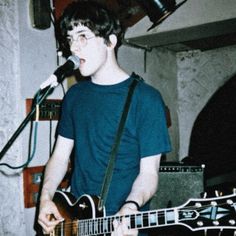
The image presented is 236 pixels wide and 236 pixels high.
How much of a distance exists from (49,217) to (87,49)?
0.88m

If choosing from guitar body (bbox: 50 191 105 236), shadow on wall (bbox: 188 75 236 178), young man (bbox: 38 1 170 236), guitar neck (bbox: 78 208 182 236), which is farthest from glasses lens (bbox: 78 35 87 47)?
shadow on wall (bbox: 188 75 236 178)

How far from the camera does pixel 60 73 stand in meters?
1.39

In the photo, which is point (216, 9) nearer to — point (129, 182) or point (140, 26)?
point (140, 26)

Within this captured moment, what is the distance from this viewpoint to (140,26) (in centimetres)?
290

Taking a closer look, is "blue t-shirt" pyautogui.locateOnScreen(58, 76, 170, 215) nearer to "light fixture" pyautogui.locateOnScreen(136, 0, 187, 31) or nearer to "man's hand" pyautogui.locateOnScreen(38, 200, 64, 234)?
"man's hand" pyautogui.locateOnScreen(38, 200, 64, 234)

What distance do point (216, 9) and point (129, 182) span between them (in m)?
1.58

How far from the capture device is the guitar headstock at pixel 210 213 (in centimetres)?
117

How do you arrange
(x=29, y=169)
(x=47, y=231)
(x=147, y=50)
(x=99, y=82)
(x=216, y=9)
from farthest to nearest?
(x=147, y=50), (x=216, y=9), (x=29, y=169), (x=99, y=82), (x=47, y=231)

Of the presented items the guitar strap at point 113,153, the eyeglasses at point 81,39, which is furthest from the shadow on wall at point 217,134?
the eyeglasses at point 81,39

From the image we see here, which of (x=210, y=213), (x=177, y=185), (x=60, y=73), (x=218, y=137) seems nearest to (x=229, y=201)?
(x=210, y=213)

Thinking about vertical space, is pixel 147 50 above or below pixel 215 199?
above

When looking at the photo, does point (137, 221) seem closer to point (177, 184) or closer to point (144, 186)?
point (144, 186)

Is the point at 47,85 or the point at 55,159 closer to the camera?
the point at 47,85

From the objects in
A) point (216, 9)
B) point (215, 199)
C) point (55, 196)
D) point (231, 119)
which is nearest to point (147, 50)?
point (216, 9)
